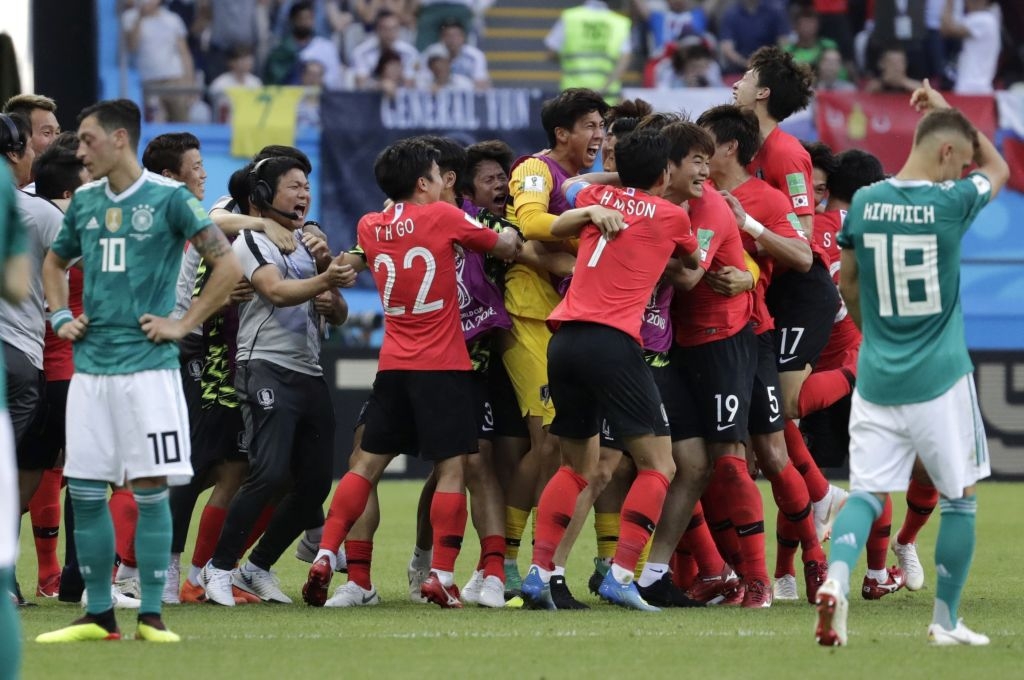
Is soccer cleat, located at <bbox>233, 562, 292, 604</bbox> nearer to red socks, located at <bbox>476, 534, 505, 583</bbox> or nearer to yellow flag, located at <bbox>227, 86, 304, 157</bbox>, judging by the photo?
red socks, located at <bbox>476, 534, 505, 583</bbox>

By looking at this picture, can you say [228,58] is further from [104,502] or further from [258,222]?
[104,502]

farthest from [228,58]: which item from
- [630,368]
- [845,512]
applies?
[845,512]

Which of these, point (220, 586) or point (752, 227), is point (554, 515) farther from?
point (752, 227)

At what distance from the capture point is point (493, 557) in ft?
27.8

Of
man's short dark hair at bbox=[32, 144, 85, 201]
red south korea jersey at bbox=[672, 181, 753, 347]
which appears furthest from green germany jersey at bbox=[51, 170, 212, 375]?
red south korea jersey at bbox=[672, 181, 753, 347]

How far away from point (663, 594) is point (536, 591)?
0.82m

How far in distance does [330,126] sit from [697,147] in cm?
1153

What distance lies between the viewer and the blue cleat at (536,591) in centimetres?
804

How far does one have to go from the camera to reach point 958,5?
22.2 m

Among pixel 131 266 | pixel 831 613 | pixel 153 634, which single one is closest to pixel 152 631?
pixel 153 634

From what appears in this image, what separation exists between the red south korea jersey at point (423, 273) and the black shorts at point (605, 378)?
0.61 m

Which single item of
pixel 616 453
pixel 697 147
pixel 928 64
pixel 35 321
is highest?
pixel 928 64

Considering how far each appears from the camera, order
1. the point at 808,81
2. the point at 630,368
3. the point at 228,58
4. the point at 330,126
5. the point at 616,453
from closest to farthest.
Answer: the point at 630,368, the point at 616,453, the point at 808,81, the point at 330,126, the point at 228,58

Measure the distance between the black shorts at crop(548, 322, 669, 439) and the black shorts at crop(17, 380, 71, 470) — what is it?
104 inches
